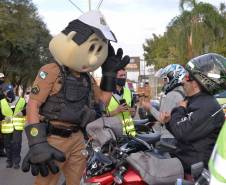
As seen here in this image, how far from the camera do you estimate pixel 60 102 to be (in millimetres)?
4113

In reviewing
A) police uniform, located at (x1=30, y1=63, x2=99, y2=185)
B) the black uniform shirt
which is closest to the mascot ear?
police uniform, located at (x1=30, y1=63, x2=99, y2=185)

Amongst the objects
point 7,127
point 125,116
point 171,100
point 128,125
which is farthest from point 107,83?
point 7,127

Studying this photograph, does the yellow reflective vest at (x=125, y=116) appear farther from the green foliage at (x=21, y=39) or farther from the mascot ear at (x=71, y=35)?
the green foliage at (x=21, y=39)

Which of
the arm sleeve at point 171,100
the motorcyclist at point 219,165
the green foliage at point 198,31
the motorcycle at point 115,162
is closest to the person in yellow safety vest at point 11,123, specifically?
the arm sleeve at point 171,100

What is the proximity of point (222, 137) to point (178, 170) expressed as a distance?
5.69 ft

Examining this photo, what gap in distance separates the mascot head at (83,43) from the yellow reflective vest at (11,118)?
637 cm

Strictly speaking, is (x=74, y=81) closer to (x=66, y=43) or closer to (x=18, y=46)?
(x=66, y=43)

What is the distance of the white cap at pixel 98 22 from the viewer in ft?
13.7

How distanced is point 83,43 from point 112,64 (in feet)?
1.13

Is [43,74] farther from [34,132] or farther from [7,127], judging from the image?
[7,127]

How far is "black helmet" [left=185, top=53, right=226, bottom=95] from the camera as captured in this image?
3.96 metres

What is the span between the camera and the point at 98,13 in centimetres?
432

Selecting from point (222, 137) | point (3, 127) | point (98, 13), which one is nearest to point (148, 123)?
point (98, 13)

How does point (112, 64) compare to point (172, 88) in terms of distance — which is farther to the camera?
point (172, 88)
